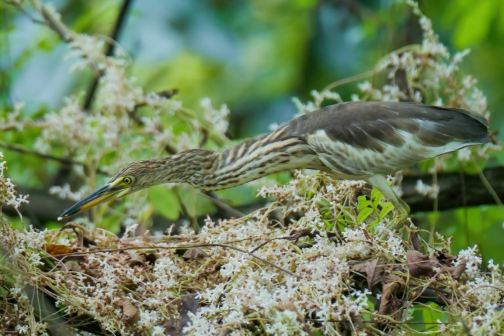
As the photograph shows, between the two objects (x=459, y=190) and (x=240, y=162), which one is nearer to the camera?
(x=240, y=162)

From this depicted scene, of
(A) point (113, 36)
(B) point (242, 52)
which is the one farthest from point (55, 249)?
(B) point (242, 52)

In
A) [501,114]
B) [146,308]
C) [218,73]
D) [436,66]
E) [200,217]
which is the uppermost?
[218,73]

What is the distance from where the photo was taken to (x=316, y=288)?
198 cm

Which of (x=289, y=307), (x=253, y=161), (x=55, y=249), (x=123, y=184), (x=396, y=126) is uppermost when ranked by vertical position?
(x=396, y=126)

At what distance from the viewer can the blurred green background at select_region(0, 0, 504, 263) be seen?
18.8 feet

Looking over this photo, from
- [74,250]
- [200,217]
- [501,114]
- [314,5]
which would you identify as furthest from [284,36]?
[74,250]

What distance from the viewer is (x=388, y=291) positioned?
2037 mm

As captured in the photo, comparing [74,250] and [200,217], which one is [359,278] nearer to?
[74,250]

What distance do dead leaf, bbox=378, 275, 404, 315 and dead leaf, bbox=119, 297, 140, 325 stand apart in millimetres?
710

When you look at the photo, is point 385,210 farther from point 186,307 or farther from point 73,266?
point 73,266

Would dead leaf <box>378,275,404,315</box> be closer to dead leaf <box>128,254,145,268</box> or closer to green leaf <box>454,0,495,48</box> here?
dead leaf <box>128,254,145,268</box>

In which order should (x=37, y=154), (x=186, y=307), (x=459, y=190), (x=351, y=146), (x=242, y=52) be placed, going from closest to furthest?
(x=186, y=307) → (x=351, y=146) → (x=459, y=190) → (x=37, y=154) → (x=242, y=52)

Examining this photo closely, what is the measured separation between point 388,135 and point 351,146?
0.53 ft

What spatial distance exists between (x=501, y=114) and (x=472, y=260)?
3.77 metres
